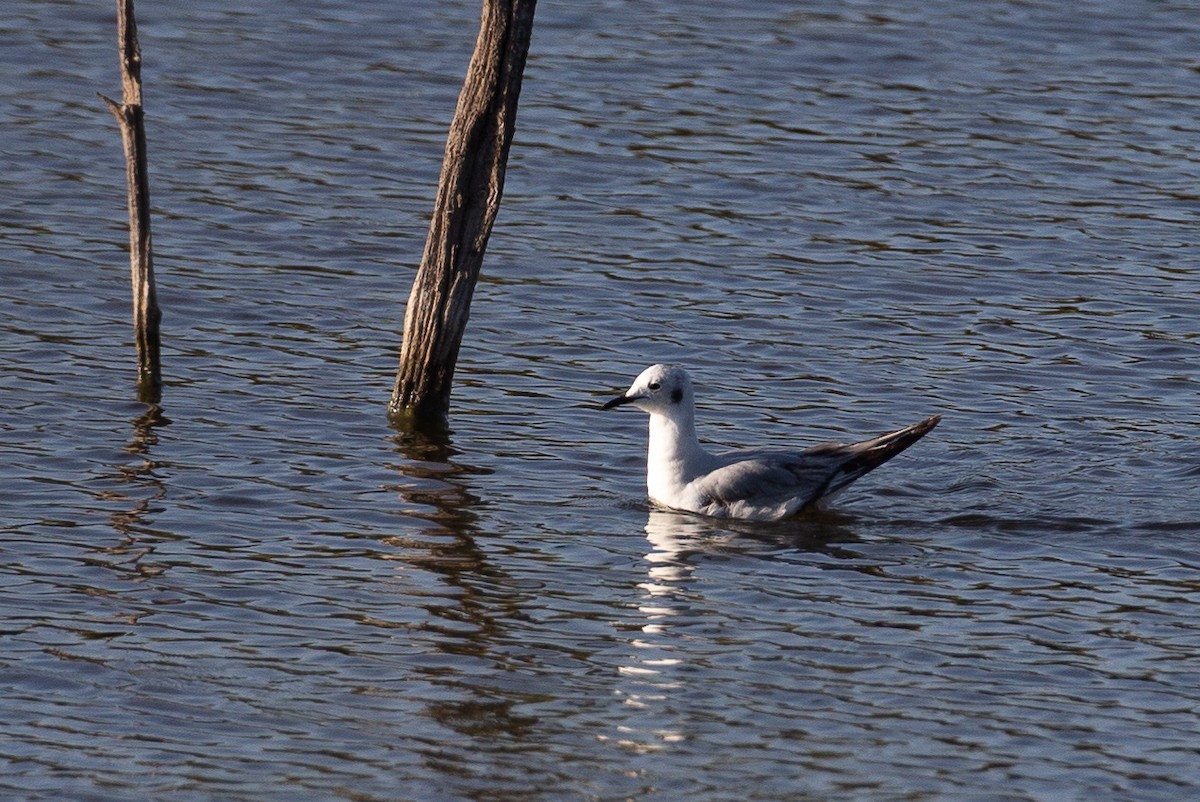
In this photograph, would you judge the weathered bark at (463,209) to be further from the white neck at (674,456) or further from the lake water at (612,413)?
the white neck at (674,456)

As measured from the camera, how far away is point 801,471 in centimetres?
1177

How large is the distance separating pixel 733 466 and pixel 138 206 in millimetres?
4128

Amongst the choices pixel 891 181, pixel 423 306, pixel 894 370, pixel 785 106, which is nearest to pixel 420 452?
pixel 423 306

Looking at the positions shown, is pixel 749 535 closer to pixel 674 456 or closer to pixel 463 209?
pixel 674 456

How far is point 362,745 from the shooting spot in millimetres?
8406

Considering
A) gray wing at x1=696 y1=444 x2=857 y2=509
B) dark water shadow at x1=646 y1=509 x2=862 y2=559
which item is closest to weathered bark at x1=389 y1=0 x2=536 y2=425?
dark water shadow at x1=646 y1=509 x2=862 y2=559

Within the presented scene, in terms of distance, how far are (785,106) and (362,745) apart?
13.4 meters

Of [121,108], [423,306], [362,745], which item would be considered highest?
[121,108]

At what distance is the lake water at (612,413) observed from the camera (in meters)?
8.65

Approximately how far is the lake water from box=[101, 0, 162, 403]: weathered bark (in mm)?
323

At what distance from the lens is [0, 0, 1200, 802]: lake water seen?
8.65 m

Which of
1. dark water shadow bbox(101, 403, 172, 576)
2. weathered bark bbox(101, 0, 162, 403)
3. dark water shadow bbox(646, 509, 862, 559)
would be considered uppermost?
weathered bark bbox(101, 0, 162, 403)

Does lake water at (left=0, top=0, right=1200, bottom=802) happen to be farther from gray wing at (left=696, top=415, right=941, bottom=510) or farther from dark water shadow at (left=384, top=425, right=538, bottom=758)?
gray wing at (left=696, top=415, right=941, bottom=510)

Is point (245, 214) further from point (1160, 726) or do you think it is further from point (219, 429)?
point (1160, 726)
